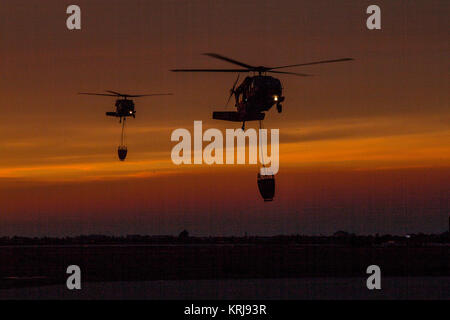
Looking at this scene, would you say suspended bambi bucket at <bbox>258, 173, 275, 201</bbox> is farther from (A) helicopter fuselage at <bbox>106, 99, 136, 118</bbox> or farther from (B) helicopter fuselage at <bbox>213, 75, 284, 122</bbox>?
(A) helicopter fuselage at <bbox>106, 99, 136, 118</bbox>

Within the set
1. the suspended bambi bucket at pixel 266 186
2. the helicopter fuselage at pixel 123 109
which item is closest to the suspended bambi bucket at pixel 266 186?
the suspended bambi bucket at pixel 266 186

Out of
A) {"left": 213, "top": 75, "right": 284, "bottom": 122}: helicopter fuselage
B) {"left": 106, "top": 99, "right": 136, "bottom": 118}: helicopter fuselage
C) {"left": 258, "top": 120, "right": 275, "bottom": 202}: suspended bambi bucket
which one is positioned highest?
{"left": 106, "top": 99, "right": 136, "bottom": 118}: helicopter fuselage

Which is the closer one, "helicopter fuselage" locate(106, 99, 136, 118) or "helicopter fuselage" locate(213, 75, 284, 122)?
"helicopter fuselage" locate(213, 75, 284, 122)

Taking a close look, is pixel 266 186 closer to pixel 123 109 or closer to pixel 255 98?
pixel 255 98

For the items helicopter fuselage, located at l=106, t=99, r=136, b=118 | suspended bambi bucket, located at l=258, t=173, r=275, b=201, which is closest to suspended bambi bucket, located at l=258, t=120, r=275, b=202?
suspended bambi bucket, located at l=258, t=173, r=275, b=201

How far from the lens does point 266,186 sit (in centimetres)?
5453

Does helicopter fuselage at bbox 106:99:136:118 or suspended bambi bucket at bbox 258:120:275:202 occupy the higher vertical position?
helicopter fuselage at bbox 106:99:136:118

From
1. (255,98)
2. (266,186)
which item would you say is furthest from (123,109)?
(255,98)

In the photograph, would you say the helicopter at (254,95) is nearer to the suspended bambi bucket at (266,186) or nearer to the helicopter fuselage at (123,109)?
the suspended bambi bucket at (266,186)

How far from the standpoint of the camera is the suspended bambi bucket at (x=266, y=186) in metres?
54.3

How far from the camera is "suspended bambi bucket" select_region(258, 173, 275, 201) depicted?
178ft

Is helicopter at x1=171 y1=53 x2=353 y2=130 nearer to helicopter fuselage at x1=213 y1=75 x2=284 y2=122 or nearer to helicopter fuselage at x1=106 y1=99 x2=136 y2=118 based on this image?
helicopter fuselage at x1=213 y1=75 x2=284 y2=122

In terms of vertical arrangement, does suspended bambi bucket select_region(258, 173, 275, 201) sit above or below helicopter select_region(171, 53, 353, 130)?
below
